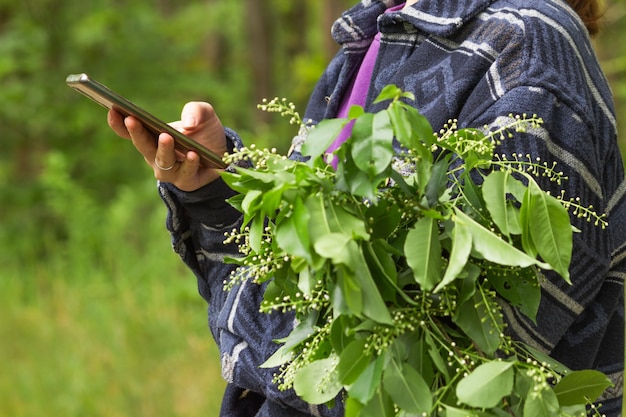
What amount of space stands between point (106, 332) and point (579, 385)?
3949 millimetres

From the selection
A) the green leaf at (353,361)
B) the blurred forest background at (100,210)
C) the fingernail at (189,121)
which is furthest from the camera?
the blurred forest background at (100,210)

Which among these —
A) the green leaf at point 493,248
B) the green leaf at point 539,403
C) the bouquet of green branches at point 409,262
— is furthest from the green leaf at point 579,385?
the green leaf at point 493,248

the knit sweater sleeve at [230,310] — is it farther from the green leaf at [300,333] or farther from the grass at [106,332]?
the grass at [106,332]

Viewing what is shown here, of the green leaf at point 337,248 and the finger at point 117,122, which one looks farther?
the finger at point 117,122

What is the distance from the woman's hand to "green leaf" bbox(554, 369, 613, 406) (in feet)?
2.17

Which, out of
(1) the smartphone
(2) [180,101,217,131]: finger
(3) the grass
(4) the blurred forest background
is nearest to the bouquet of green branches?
(1) the smartphone

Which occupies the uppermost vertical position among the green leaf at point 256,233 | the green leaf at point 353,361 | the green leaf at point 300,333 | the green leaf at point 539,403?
the green leaf at point 256,233

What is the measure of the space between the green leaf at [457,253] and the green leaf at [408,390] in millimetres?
113

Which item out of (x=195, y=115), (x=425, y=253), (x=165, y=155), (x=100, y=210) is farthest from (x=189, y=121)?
(x=100, y=210)

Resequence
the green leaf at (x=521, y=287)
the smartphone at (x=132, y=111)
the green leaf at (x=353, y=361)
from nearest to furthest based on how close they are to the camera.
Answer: the green leaf at (x=353, y=361) < the green leaf at (x=521, y=287) < the smartphone at (x=132, y=111)

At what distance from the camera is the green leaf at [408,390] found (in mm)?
1025

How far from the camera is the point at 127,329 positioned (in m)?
4.81

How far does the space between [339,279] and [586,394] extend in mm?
414

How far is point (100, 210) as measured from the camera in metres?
7.24
